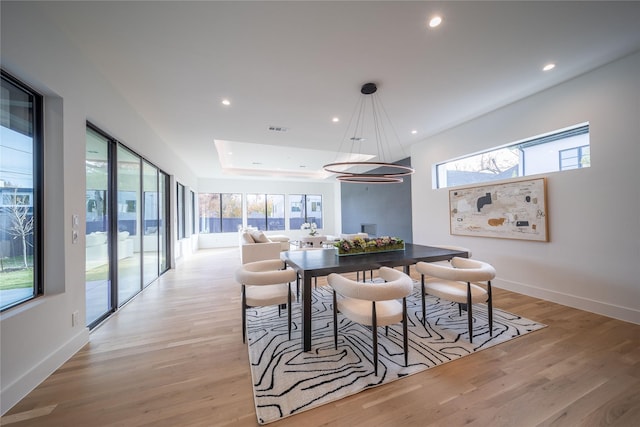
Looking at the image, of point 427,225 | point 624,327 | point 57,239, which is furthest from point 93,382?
point 427,225

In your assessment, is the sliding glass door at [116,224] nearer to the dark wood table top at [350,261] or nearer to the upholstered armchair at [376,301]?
the dark wood table top at [350,261]

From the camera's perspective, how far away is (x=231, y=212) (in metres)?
10.5

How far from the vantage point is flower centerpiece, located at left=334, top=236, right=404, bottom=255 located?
2879mm

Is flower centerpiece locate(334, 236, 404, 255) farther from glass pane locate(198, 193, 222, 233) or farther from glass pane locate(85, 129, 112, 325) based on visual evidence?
glass pane locate(198, 193, 222, 233)

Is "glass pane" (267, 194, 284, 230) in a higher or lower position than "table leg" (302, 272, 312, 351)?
higher

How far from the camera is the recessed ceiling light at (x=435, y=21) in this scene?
2.04 meters

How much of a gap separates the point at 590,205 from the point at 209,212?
10866 millimetres

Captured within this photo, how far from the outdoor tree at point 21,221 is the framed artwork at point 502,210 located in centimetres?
562

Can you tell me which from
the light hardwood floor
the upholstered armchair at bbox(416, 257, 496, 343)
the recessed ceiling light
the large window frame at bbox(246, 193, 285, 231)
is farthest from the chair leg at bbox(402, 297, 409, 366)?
the large window frame at bbox(246, 193, 285, 231)

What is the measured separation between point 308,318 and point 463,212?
145 inches

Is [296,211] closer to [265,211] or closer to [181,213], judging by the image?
[265,211]

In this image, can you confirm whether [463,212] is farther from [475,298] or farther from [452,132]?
[475,298]

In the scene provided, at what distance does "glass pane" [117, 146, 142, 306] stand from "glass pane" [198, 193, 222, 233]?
6.37 metres

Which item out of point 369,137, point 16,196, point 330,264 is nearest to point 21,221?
point 16,196
